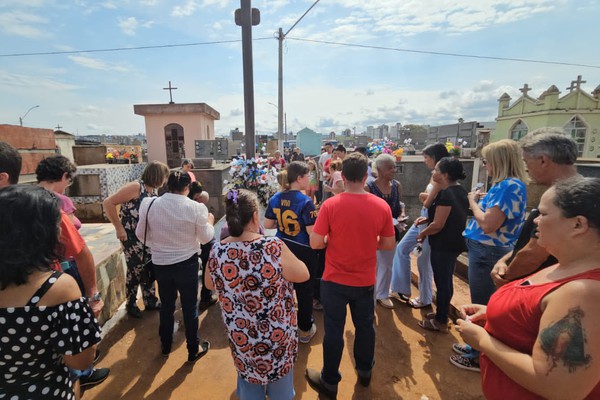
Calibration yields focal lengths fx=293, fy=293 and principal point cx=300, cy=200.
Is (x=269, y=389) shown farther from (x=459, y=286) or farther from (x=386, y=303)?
(x=459, y=286)

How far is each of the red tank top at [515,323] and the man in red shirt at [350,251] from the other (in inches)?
39.7

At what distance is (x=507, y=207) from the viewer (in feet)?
7.65

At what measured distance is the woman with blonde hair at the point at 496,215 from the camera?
2342 millimetres

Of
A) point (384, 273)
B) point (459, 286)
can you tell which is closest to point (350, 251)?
point (384, 273)

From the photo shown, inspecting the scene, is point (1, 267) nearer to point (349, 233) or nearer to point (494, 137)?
point (349, 233)

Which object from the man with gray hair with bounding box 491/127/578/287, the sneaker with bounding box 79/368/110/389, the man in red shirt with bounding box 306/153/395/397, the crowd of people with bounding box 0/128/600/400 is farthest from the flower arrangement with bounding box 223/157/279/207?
the man with gray hair with bounding box 491/127/578/287

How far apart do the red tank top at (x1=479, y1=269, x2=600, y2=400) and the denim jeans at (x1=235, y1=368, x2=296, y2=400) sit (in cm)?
111

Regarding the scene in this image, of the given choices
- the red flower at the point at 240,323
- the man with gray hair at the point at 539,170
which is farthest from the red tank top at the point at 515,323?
the red flower at the point at 240,323

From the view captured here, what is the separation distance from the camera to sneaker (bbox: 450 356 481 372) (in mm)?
2719

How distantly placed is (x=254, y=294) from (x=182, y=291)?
4.44 feet

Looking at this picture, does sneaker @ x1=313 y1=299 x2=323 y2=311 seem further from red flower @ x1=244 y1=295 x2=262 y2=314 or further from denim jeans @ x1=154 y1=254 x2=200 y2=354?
red flower @ x1=244 y1=295 x2=262 y2=314

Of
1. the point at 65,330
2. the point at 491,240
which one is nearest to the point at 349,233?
the point at 491,240

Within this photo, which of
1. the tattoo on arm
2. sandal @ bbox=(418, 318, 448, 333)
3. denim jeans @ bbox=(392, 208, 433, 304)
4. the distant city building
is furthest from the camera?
the distant city building

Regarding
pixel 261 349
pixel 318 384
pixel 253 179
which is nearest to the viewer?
pixel 261 349
